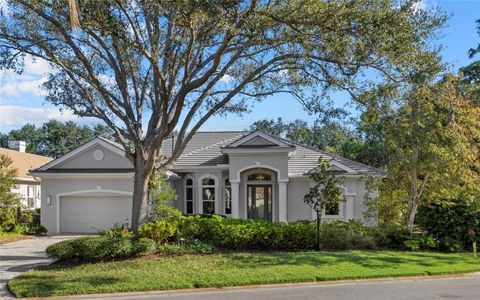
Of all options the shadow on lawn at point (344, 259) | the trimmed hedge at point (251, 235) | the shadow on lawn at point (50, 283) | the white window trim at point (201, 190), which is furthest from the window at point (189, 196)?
the shadow on lawn at point (50, 283)

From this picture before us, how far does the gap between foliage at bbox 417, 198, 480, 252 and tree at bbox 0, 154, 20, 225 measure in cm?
1931

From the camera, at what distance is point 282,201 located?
965 inches

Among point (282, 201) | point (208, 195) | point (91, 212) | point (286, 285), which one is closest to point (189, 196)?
point (208, 195)

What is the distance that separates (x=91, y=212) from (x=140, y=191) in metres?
11.2

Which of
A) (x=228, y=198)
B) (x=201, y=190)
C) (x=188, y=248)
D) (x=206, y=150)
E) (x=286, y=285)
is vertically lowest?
(x=286, y=285)

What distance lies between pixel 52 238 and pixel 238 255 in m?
12.2

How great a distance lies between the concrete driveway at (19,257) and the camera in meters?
12.8

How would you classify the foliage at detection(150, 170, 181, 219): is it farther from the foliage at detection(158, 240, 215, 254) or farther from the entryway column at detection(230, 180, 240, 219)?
the entryway column at detection(230, 180, 240, 219)

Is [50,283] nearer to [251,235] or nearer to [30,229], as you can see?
[251,235]

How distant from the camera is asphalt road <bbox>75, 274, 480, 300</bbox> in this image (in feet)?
33.2

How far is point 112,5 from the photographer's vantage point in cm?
1154

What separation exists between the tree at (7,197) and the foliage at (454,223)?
63.4ft

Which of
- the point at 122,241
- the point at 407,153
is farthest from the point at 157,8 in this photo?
the point at 407,153

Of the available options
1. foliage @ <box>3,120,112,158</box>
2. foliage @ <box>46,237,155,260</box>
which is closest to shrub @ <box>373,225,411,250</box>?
foliage @ <box>46,237,155,260</box>
